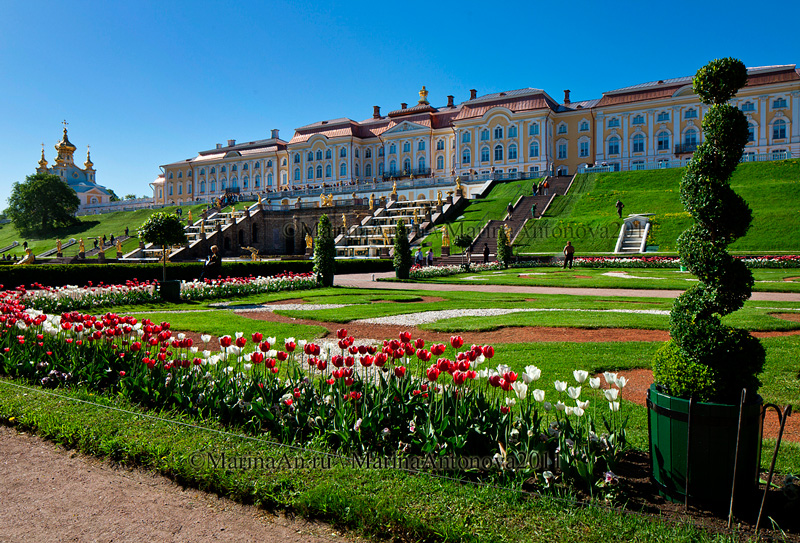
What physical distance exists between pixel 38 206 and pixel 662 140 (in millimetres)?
76323

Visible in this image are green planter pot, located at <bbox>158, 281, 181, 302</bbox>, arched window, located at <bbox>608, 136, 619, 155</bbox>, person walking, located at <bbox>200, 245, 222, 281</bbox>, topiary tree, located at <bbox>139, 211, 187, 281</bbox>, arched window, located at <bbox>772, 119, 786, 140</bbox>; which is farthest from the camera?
arched window, located at <bbox>608, 136, 619, 155</bbox>

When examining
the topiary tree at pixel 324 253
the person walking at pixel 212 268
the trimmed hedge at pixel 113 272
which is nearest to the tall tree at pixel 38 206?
the trimmed hedge at pixel 113 272

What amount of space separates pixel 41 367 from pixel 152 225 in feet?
41.8

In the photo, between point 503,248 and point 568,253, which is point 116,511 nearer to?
point 568,253

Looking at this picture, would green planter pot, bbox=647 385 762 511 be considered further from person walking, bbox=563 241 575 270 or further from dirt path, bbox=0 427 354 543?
person walking, bbox=563 241 575 270

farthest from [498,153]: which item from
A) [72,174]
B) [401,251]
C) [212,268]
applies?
[72,174]

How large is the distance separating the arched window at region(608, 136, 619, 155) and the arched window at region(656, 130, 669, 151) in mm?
4141

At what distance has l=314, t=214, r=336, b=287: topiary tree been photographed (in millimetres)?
18328

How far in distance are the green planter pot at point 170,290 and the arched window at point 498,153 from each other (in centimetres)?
5181

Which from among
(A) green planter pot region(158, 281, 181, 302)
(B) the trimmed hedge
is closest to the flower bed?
(A) green planter pot region(158, 281, 181, 302)

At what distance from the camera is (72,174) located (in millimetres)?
97125

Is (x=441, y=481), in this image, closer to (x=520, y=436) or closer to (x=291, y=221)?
(x=520, y=436)

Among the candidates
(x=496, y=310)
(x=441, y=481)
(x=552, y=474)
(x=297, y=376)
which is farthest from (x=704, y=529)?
(x=496, y=310)

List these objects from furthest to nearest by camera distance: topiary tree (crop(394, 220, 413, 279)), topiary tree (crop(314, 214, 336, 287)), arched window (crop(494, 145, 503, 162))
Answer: arched window (crop(494, 145, 503, 162)) < topiary tree (crop(394, 220, 413, 279)) < topiary tree (crop(314, 214, 336, 287))
